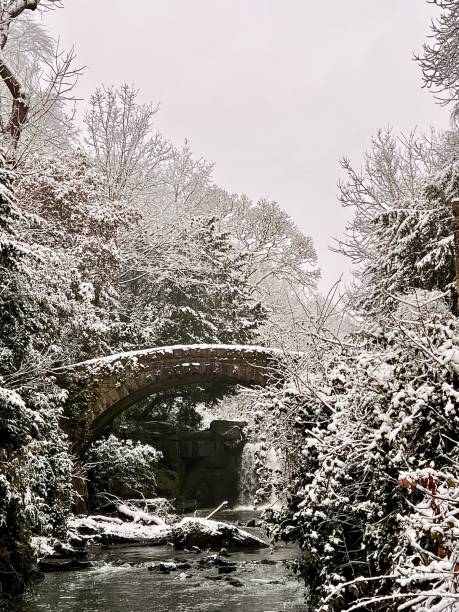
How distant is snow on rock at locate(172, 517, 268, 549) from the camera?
48.2 ft

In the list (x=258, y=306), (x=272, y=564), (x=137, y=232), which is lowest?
(x=272, y=564)

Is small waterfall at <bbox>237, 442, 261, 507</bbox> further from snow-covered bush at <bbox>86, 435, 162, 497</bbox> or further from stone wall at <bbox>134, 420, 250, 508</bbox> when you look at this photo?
snow-covered bush at <bbox>86, 435, 162, 497</bbox>

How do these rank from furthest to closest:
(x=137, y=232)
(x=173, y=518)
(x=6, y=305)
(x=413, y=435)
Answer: (x=137, y=232), (x=173, y=518), (x=6, y=305), (x=413, y=435)

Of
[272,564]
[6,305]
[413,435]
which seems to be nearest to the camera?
[413,435]

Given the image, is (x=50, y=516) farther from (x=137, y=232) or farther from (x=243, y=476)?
(x=243, y=476)

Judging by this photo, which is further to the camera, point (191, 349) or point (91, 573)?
point (191, 349)

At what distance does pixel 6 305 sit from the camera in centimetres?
984

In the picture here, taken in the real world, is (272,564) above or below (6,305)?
below

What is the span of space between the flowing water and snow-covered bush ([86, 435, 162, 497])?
5.29 m

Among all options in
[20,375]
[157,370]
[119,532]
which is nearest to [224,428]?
[157,370]

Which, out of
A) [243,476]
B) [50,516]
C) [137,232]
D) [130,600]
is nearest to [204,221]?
[137,232]

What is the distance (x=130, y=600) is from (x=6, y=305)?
4.49 m

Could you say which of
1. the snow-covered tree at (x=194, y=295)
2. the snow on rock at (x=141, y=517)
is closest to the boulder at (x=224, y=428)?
the snow-covered tree at (x=194, y=295)

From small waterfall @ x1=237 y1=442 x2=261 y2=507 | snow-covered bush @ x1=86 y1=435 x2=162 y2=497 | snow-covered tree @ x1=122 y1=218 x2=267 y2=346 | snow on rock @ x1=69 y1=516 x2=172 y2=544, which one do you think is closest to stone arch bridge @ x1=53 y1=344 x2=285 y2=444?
snow-covered bush @ x1=86 y1=435 x2=162 y2=497
